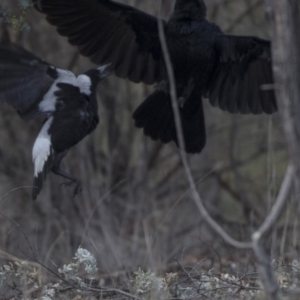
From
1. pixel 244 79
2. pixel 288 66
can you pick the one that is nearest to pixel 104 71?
pixel 244 79

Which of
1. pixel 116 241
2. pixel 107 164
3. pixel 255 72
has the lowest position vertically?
pixel 116 241

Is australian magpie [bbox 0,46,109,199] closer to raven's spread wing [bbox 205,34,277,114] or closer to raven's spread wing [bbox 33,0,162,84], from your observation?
raven's spread wing [bbox 33,0,162,84]

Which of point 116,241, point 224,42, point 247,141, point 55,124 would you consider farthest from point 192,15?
point 247,141

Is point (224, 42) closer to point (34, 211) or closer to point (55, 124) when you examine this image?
point (55, 124)

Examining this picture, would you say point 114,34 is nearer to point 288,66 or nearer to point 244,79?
point 244,79

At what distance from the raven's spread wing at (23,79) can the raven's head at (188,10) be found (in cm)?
105

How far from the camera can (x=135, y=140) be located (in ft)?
29.8

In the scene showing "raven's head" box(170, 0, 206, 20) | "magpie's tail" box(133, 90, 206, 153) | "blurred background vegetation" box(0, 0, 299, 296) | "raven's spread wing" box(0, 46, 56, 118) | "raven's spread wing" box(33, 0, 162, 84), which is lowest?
"blurred background vegetation" box(0, 0, 299, 296)

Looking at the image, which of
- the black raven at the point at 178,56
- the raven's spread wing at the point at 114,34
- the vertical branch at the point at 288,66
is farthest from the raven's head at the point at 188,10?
the vertical branch at the point at 288,66

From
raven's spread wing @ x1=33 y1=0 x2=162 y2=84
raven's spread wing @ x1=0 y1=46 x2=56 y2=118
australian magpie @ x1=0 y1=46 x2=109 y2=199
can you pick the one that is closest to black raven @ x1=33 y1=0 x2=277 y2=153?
raven's spread wing @ x1=33 y1=0 x2=162 y2=84

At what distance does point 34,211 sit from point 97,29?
3432mm

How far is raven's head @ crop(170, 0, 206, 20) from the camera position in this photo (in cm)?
515

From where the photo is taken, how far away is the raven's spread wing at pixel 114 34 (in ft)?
17.1

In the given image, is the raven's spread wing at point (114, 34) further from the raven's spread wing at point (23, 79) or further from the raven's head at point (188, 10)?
the raven's spread wing at point (23, 79)
